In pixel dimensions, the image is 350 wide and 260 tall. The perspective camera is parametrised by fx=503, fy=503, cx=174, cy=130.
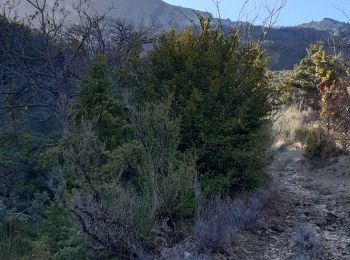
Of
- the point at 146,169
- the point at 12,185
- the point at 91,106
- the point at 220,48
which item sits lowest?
the point at 12,185

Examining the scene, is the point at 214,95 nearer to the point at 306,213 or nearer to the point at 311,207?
the point at 306,213

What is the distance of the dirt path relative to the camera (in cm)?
598

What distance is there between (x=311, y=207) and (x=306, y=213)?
372 millimetres

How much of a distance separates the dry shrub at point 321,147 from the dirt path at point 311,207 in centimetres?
22

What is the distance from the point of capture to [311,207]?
7.75m

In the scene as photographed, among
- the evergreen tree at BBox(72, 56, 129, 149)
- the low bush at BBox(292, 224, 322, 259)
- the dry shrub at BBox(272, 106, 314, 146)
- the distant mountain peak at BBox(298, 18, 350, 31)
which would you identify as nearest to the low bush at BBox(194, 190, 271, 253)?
the low bush at BBox(292, 224, 322, 259)

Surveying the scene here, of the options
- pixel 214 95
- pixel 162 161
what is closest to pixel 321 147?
pixel 214 95

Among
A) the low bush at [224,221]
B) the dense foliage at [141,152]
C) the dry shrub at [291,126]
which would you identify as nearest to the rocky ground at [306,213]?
the low bush at [224,221]

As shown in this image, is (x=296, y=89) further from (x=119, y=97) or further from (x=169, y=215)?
(x=169, y=215)

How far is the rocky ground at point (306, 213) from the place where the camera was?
5.82 metres

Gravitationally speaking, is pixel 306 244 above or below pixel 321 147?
below

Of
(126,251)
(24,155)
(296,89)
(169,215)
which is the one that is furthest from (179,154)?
(296,89)

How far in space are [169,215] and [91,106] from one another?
182 centimetres

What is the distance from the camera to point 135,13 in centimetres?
6544
